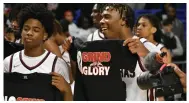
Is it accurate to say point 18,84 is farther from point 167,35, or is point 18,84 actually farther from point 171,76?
point 167,35

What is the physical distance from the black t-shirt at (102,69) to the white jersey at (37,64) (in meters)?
0.23

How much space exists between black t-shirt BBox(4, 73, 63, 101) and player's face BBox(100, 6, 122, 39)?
24.4 inches

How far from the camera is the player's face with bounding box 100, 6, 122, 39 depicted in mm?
4754

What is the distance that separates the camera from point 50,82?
14.9ft

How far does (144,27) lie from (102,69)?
2.65 metres

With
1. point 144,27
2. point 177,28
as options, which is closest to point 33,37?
point 144,27

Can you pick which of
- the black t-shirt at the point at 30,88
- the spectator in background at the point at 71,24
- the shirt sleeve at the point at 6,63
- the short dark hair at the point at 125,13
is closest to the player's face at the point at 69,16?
the spectator in background at the point at 71,24

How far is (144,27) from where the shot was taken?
705cm

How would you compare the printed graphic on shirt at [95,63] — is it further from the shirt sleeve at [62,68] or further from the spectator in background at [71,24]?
the spectator in background at [71,24]

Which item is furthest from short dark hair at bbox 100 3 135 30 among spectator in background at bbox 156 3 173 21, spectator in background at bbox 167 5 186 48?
spectator in background at bbox 156 3 173 21

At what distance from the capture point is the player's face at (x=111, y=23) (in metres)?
4.75

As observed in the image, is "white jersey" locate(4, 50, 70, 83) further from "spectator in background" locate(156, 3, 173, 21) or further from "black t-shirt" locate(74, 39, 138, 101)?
"spectator in background" locate(156, 3, 173, 21)

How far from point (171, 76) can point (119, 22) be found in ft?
3.69

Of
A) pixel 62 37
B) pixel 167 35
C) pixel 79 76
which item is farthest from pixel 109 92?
pixel 167 35
